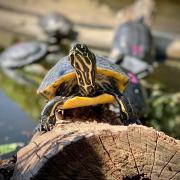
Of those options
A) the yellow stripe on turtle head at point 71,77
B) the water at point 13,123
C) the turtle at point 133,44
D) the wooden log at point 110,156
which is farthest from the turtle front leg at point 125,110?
the turtle at point 133,44

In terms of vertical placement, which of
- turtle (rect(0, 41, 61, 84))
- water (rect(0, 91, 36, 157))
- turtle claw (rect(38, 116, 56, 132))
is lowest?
turtle (rect(0, 41, 61, 84))

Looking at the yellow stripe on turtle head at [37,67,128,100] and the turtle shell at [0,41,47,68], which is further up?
the yellow stripe on turtle head at [37,67,128,100]

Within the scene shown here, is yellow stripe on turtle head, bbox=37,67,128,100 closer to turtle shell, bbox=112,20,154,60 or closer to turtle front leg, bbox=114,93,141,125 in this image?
turtle front leg, bbox=114,93,141,125

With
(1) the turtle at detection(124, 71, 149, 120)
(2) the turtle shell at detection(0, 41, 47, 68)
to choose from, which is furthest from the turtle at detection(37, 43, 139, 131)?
(2) the turtle shell at detection(0, 41, 47, 68)

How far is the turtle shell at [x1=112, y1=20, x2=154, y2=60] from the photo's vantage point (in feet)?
28.8

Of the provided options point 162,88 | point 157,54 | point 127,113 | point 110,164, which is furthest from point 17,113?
point 157,54

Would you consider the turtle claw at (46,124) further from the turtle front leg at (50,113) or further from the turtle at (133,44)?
the turtle at (133,44)

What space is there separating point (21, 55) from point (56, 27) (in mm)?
1792

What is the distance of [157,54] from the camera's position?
31.8 ft

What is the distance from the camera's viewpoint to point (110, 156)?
2.41 m

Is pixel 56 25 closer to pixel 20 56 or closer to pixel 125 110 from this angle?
pixel 20 56

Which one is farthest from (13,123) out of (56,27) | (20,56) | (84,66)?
(56,27)

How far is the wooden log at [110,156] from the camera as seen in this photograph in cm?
235

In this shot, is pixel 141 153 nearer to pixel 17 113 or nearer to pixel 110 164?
pixel 110 164
